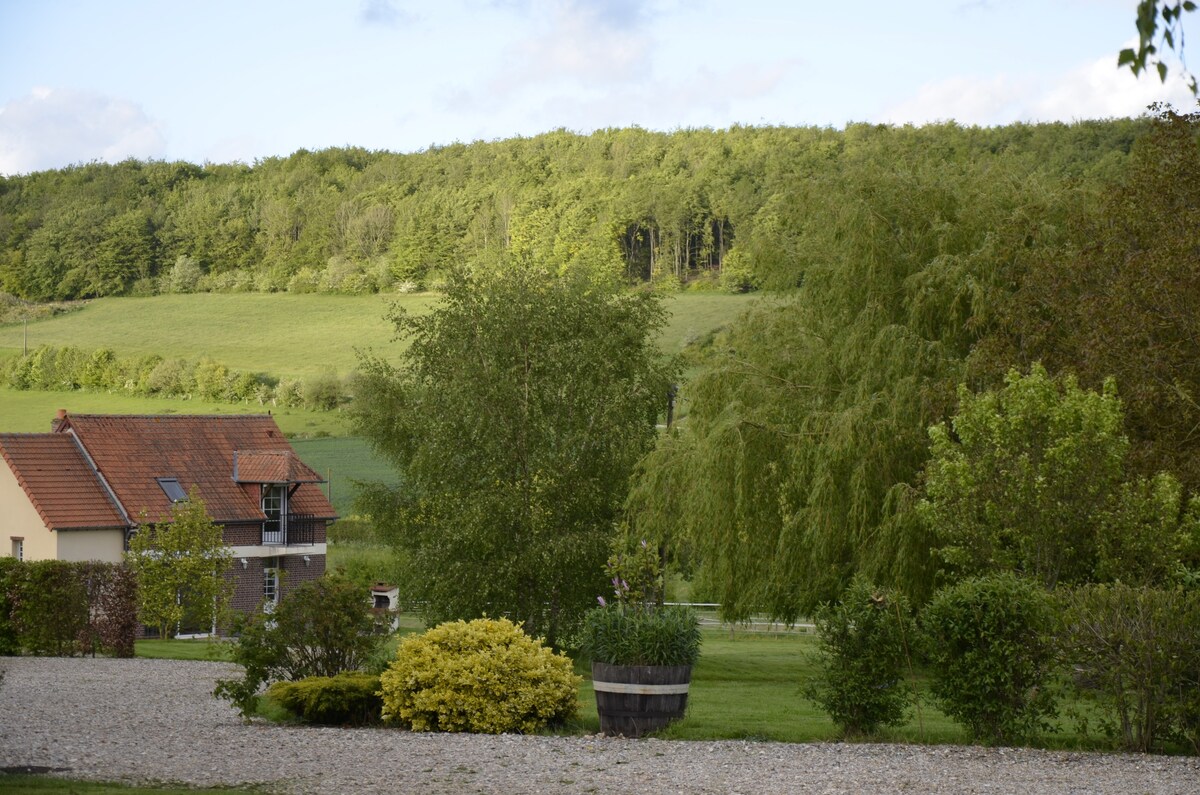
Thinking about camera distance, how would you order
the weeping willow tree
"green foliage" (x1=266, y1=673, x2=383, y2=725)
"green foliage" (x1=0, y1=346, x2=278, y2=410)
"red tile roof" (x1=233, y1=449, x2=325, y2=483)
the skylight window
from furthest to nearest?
"green foliage" (x1=0, y1=346, x2=278, y2=410) → "red tile roof" (x1=233, y1=449, x2=325, y2=483) → the skylight window → the weeping willow tree → "green foliage" (x1=266, y1=673, x2=383, y2=725)

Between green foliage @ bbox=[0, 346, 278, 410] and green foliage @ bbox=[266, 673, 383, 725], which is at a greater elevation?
green foliage @ bbox=[0, 346, 278, 410]

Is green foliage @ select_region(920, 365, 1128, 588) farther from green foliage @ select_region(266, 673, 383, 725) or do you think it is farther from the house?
the house

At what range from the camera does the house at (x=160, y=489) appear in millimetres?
37719

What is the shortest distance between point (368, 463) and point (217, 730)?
160ft

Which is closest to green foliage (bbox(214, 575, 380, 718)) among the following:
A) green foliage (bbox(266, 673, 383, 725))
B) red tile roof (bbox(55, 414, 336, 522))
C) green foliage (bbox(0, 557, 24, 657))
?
green foliage (bbox(266, 673, 383, 725))

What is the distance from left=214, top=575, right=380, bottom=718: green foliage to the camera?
1411cm

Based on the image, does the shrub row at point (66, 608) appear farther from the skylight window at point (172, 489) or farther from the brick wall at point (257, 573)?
the skylight window at point (172, 489)

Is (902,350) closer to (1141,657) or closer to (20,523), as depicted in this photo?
(1141,657)

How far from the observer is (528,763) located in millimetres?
10750

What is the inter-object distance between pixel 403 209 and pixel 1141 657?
112m

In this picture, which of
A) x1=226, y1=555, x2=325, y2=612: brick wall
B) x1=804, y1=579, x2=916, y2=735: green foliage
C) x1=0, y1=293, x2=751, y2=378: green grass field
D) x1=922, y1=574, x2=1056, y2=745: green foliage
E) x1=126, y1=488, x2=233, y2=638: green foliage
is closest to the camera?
x1=922, y1=574, x2=1056, y2=745: green foliage

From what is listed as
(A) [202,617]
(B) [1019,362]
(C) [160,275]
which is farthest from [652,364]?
(C) [160,275]

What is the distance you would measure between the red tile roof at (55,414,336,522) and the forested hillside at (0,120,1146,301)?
122ft

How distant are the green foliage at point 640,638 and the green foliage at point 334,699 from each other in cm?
229
